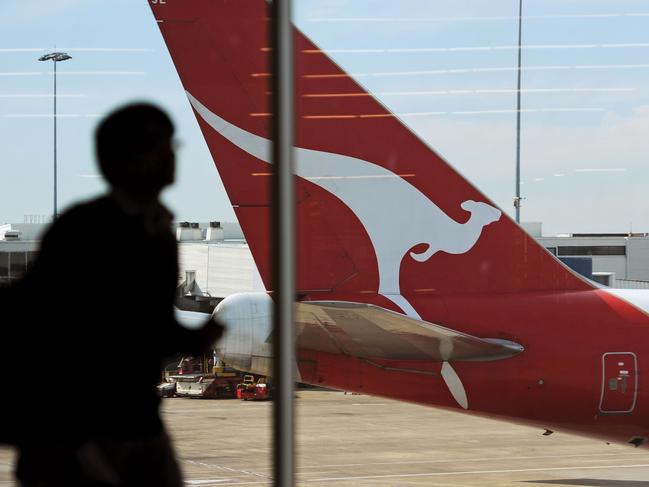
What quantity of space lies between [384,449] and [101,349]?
3.40 m

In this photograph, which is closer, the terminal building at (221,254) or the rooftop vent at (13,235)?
the terminal building at (221,254)

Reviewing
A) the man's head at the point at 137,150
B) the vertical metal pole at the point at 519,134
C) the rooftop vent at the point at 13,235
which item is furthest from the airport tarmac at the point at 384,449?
the vertical metal pole at the point at 519,134

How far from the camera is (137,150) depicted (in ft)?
6.71

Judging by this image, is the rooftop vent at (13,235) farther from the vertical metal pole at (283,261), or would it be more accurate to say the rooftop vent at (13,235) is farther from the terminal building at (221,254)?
the vertical metal pole at (283,261)

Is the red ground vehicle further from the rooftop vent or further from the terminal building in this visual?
the rooftop vent

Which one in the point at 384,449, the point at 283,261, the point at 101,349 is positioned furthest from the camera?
the point at 384,449

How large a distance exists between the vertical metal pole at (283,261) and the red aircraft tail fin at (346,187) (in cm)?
13

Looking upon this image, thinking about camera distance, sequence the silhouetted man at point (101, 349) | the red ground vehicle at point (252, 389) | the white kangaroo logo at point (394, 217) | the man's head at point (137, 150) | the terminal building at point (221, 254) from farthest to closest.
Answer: the white kangaroo logo at point (394, 217), the red ground vehicle at point (252, 389), the terminal building at point (221, 254), the man's head at point (137, 150), the silhouetted man at point (101, 349)

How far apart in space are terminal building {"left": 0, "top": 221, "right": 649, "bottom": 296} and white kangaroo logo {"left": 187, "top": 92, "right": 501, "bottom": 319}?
3.17 ft

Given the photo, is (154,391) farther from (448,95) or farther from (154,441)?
(448,95)

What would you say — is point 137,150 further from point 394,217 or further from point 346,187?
point 346,187

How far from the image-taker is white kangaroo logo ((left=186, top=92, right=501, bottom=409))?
5488 mm

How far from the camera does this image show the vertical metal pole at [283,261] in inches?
116

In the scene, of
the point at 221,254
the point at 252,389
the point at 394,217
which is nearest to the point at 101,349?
the point at 221,254
